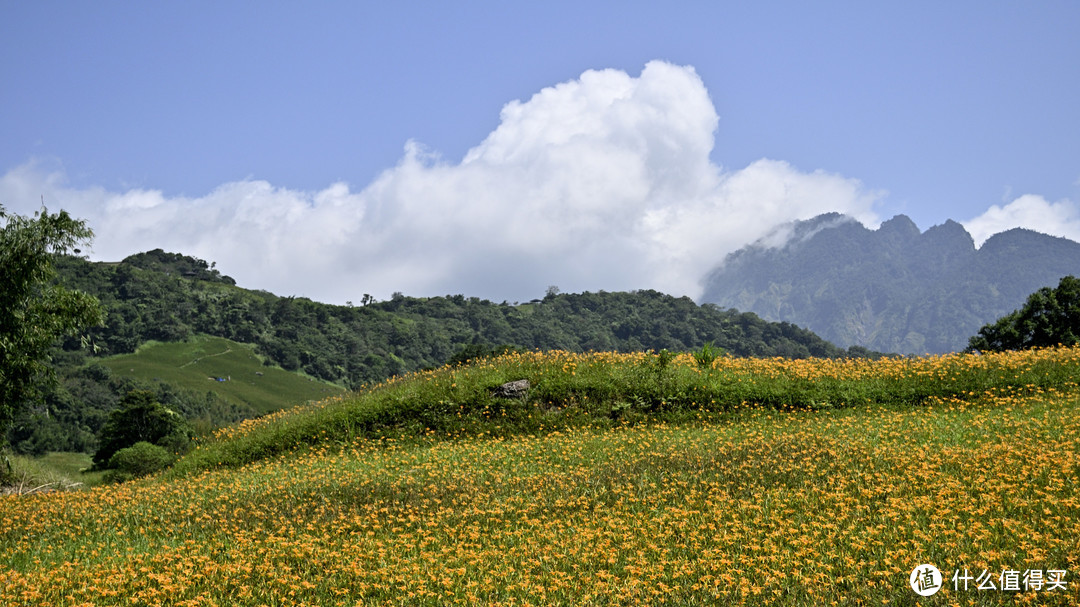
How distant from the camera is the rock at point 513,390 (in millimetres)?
20328

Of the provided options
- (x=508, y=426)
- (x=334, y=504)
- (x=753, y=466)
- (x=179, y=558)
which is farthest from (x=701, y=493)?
(x=508, y=426)

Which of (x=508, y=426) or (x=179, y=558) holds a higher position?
(x=508, y=426)

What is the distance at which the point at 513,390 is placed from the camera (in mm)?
20406

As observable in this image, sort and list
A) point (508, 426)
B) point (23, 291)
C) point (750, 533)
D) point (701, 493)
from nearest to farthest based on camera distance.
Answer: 1. point (750, 533)
2. point (701, 493)
3. point (23, 291)
4. point (508, 426)

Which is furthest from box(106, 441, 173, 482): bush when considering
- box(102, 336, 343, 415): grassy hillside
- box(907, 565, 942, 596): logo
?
box(102, 336, 343, 415): grassy hillside

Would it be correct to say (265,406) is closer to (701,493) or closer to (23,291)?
(23,291)

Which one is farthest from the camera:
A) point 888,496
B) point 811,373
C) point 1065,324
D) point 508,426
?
point 1065,324

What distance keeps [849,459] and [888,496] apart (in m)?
2.12

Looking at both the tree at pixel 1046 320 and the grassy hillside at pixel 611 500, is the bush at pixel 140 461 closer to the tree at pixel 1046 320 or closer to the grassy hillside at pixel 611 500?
the grassy hillside at pixel 611 500

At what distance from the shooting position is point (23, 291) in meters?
16.5

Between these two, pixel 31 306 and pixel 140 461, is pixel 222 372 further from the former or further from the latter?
A: pixel 31 306

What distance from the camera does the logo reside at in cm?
698

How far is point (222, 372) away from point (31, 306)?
375 feet

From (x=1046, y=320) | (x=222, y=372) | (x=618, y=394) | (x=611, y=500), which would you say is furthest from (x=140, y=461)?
(x=222, y=372)
